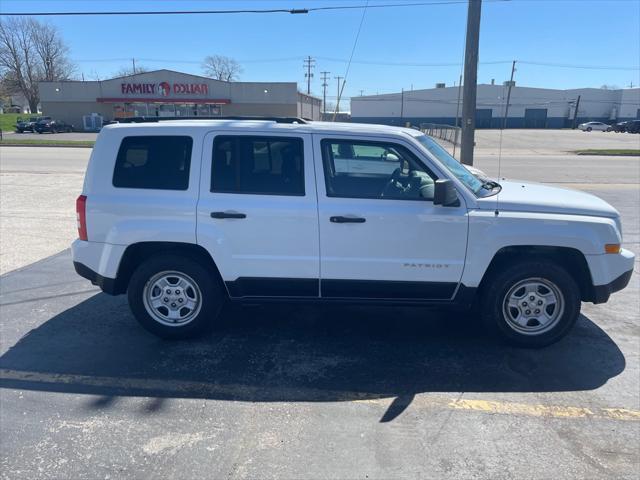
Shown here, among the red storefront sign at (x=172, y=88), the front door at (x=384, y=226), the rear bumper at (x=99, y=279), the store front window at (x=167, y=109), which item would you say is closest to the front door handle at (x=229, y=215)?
the front door at (x=384, y=226)

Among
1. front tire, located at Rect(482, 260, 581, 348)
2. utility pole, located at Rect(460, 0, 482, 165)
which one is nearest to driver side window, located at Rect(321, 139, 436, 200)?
front tire, located at Rect(482, 260, 581, 348)

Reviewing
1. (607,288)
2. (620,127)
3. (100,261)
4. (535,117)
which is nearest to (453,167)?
(607,288)

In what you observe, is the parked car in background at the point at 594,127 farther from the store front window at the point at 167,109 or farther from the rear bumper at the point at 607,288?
the rear bumper at the point at 607,288

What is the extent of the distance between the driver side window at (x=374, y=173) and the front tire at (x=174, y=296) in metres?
1.34

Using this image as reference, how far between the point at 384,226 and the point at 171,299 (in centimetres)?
198

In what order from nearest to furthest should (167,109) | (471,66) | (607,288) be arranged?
1. (607,288)
2. (471,66)
3. (167,109)

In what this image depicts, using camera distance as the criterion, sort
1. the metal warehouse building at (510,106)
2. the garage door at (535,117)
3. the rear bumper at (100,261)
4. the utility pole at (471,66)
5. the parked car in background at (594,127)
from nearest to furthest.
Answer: the rear bumper at (100,261)
the utility pole at (471,66)
the parked car in background at (594,127)
the metal warehouse building at (510,106)
the garage door at (535,117)

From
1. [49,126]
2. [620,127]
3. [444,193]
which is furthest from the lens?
[620,127]

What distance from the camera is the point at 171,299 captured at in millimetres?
4324

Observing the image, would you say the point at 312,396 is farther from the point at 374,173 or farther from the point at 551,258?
the point at 551,258

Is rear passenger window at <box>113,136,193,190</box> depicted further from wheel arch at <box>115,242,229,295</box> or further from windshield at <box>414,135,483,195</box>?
windshield at <box>414,135,483,195</box>

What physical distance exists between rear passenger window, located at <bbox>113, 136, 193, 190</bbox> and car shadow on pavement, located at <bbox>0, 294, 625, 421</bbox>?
1418 millimetres

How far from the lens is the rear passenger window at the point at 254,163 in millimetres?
4070

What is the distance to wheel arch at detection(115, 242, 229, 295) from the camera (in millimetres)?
4199
